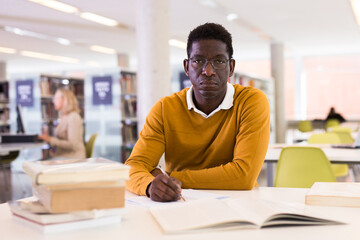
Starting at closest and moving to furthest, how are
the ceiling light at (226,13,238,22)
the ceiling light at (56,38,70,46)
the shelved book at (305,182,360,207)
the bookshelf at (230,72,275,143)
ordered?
the shelved book at (305,182,360,207)
the ceiling light at (226,13,238,22)
the bookshelf at (230,72,275,143)
the ceiling light at (56,38,70,46)

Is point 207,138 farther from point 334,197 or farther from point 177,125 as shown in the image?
point 334,197

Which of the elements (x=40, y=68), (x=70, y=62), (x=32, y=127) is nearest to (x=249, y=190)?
(x=32, y=127)

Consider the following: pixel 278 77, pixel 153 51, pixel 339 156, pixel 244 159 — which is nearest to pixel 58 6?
pixel 153 51

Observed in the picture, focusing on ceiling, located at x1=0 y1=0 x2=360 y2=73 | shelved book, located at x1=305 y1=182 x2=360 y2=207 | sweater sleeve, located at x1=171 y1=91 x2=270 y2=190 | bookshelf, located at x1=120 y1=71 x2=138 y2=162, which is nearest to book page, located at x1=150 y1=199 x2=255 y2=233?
shelved book, located at x1=305 y1=182 x2=360 y2=207

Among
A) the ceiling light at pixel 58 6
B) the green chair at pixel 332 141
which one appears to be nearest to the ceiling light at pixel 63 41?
the ceiling light at pixel 58 6

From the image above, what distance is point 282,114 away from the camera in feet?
41.7

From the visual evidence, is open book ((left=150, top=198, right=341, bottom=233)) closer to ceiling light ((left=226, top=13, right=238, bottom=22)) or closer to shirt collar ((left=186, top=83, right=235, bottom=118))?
shirt collar ((left=186, top=83, right=235, bottom=118))

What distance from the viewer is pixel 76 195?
1.02 m

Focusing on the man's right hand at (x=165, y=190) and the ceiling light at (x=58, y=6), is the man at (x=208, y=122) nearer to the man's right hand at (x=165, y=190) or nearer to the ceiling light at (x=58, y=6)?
the man's right hand at (x=165, y=190)

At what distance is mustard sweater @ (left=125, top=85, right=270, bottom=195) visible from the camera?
1.78 meters

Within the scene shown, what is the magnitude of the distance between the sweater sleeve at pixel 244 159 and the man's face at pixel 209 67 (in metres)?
0.15

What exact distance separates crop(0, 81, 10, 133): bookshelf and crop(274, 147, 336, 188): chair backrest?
8.22 m

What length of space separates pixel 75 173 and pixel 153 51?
4003 mm

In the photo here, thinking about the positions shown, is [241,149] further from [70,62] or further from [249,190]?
[70,62]
